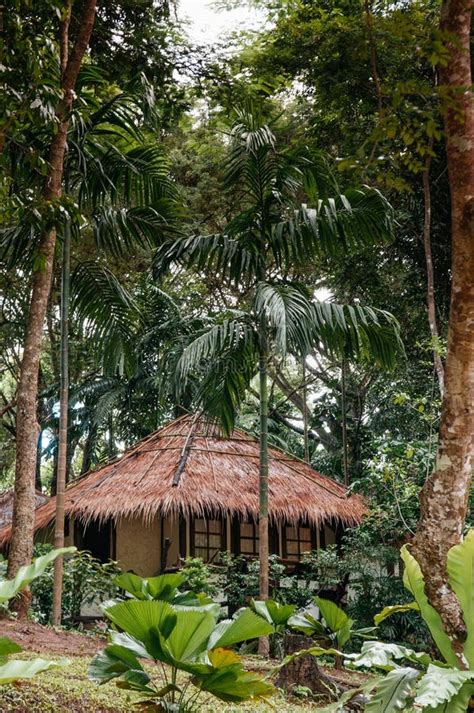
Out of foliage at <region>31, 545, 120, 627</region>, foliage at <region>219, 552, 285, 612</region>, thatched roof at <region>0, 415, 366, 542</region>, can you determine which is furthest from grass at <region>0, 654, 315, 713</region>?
thatched roof at <region>0, 415, 366, 542</region>

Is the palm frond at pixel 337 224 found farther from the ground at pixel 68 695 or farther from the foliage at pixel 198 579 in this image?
the ground at pixel 68 695

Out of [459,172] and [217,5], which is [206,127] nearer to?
[217,5]

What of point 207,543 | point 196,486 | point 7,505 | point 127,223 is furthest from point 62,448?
point 7,505

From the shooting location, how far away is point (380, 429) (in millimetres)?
12891

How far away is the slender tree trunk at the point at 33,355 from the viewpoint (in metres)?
5.86

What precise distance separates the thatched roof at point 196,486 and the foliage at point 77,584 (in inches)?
52.8

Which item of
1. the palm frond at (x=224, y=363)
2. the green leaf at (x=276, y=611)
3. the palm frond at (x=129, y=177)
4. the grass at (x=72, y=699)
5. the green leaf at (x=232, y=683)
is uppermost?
the palm frond at (x=129, y=177)

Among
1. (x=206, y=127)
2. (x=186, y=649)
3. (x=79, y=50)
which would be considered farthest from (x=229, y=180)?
(x=186, y=649)

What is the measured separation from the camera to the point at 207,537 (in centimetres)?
1246

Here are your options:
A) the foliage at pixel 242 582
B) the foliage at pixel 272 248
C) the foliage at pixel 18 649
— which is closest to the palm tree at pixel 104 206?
the foliage at pixel 272 248

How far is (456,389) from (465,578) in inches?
36.9

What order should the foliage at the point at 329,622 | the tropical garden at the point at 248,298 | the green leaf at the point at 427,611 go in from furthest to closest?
1. the foliage at the point at 329,622
2. the green leaf at the point at 427,611
3. the tropical garden at the point at 248,298

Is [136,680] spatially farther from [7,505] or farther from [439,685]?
[7,505]

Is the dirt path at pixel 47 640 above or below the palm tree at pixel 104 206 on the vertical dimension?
below
